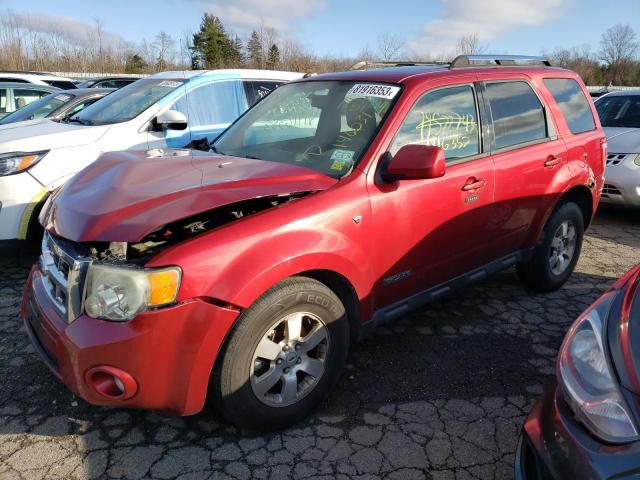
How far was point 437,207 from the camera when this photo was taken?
9.93ft

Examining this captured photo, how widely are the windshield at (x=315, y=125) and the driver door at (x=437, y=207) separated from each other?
0.69 feet

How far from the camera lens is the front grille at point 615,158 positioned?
21.3ft

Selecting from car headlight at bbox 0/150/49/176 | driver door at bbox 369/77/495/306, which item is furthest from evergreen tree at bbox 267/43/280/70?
driver door at bbox 369/77/495/306

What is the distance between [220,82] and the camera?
19.3ft

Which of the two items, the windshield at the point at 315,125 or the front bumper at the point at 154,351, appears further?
the windshield at the point at 315,125

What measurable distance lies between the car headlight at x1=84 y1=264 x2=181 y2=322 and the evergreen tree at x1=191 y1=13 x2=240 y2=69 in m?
42.0

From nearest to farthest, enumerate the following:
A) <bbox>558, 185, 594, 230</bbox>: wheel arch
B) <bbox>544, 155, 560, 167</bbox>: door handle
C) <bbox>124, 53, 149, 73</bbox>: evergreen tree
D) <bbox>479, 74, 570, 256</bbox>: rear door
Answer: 1. <bbox>479, 74, 570, 256</bbox>: rear door
2. <bbox>544, 155, 560, 167</bbox>: door handle
3. <bbox>558, 185, 594, 230</bbox>: wheel arch
4. <bbox>124, 53, 149, 73</bbox>: evergreen tree

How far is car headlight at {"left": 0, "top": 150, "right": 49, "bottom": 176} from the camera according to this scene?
424 centimetres

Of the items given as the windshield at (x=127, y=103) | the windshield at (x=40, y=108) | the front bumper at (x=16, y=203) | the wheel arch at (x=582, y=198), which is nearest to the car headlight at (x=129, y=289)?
the front bumper at (x=16, y=203)

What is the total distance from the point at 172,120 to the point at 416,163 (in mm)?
3102

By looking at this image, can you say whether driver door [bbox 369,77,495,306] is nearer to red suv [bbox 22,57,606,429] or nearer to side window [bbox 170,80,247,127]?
red suv [bbox 22,57,606,429]

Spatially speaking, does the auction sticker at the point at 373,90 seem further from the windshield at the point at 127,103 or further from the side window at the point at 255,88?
the side window at the point at 255,88

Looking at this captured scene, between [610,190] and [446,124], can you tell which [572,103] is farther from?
[610,190]

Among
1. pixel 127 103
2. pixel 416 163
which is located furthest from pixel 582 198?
pixel 127 103
